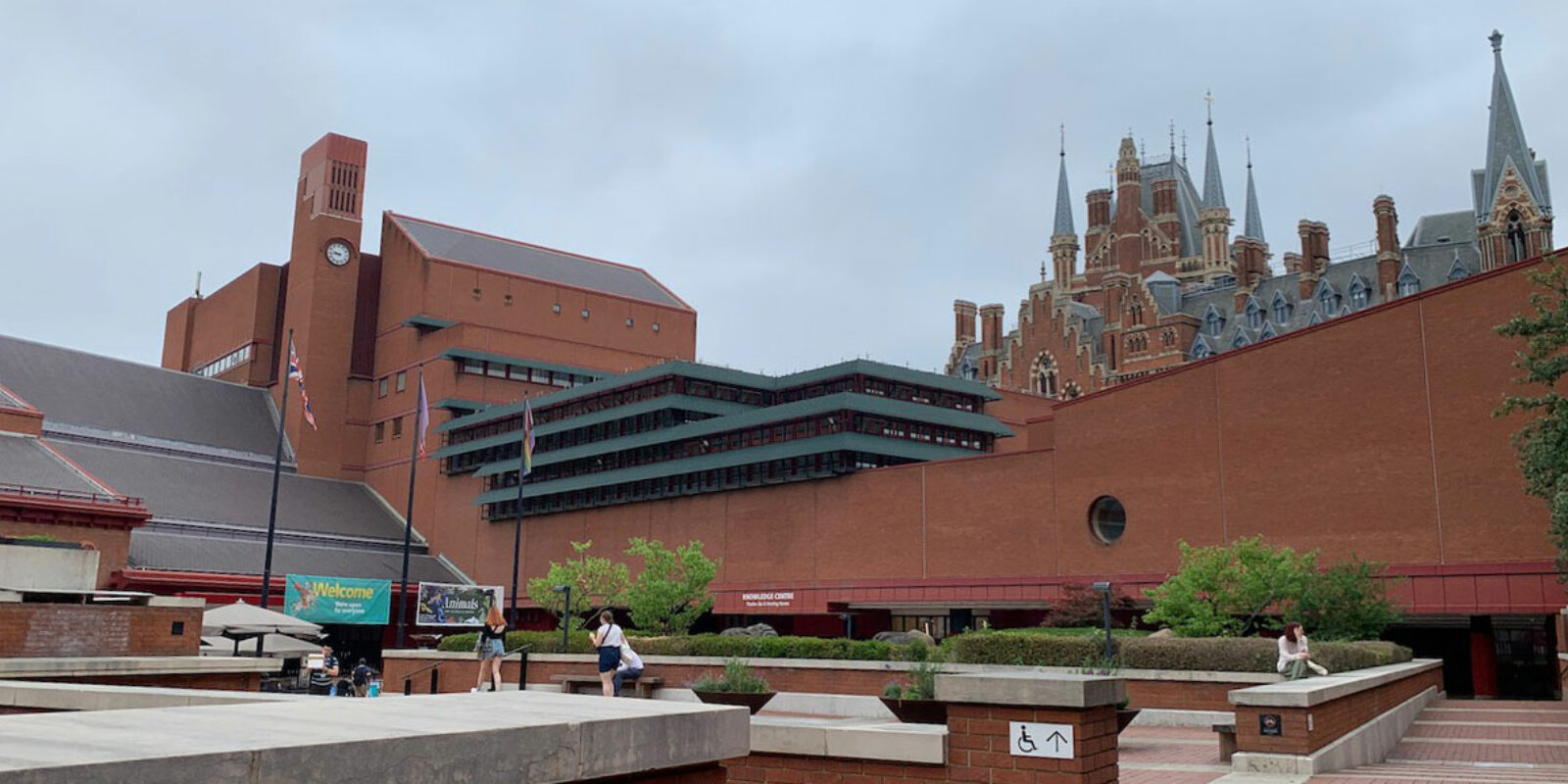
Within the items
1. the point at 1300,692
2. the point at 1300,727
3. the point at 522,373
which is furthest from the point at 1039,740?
the point at 522,373

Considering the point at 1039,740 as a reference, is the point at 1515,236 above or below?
above

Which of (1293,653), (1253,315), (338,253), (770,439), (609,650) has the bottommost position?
(609,650)

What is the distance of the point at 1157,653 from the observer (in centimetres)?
2473

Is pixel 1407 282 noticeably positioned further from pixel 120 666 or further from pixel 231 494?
pixel 120 666

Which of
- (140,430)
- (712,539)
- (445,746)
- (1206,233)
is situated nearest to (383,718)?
(445,746)

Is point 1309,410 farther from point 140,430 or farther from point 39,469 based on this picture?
point 140,430

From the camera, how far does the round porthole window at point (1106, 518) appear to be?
149 ft

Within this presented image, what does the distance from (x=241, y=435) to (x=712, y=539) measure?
38.8m

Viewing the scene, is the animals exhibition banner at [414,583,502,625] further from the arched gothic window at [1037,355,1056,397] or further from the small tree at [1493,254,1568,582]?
the arched gothic window at [1037,355,1056,397]

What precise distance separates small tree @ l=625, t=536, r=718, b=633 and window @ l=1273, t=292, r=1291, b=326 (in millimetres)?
58592

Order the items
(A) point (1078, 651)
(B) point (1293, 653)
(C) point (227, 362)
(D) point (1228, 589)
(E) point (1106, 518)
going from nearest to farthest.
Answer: (B) point (1293, 653) < (A) point (1078, 651) < (D) point (1228, 589) < (E) point (1106, 518) < (C) point (227, 362)

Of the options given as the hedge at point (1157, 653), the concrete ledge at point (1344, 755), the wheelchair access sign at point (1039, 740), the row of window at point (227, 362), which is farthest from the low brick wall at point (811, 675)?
the row of window at point (227, 362)

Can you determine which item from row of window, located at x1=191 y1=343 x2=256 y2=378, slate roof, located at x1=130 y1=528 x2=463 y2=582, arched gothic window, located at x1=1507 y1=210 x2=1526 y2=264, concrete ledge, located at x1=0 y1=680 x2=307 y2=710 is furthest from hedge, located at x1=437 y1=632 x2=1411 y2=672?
row of window, located at x1=191 y1=343 x2=256 y2=378

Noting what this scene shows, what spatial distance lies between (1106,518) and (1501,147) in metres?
57.9
